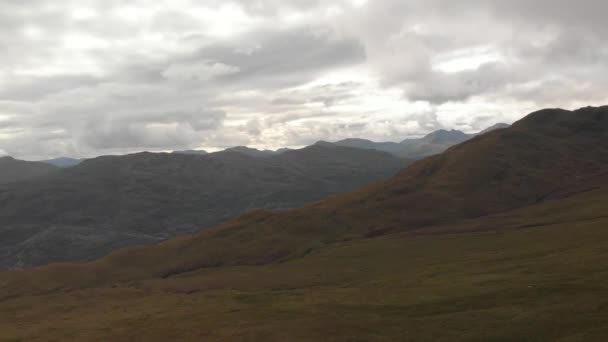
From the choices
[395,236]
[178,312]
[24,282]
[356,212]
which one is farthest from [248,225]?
[178,312]

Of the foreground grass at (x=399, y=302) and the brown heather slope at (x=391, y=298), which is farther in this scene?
the brown heather slope at (x=391, y=298)

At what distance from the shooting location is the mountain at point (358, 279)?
50344 millimetres

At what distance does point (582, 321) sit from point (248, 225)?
152 metres

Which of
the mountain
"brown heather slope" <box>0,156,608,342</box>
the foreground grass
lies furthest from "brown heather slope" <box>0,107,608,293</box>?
the foreground grass

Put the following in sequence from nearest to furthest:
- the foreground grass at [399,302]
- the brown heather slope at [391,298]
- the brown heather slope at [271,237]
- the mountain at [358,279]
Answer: the foreground grass at [399,302], the brown heather slope at [391,298], the mountain at [358,279], the brown heather slope at [271,237]

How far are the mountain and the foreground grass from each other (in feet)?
0.89

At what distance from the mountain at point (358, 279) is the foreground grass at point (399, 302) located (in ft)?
0.89

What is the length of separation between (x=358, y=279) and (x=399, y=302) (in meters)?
38.9

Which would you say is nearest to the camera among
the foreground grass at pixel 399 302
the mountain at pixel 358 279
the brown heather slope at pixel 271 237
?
the foreground grass at pixel 399 302

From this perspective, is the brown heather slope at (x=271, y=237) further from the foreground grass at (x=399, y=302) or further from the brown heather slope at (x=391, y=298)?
the foreground grass at (x=399, y=302)

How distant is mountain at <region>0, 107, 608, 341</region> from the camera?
165 feet

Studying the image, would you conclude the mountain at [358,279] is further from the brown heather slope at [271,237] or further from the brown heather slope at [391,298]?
the brown heather slope at [271,237]

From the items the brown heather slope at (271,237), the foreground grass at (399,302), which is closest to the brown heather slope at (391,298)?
the foreground grass at (399,302)

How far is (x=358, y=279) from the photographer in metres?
99.9
